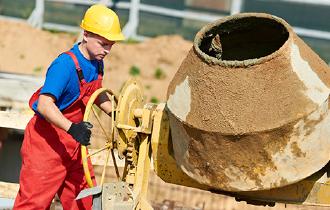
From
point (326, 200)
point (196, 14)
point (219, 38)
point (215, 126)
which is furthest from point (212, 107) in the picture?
point (196, 14)

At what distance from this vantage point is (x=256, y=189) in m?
3.48

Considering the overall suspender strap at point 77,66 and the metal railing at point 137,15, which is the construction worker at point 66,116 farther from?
the metal railing at point 137,15

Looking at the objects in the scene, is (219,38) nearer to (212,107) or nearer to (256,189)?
(212,107)

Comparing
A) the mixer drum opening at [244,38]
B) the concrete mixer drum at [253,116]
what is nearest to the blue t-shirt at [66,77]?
the concrete mixer drum at [253,116]

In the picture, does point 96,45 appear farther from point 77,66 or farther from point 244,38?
point 244,38

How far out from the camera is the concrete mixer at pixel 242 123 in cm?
331

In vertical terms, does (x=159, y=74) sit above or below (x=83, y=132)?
below

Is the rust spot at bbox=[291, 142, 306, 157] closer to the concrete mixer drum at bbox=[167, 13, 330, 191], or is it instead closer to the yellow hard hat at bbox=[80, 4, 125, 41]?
the concrete mixer drum at bbox=[167, 13, 330, 191]

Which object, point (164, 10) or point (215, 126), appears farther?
point (164, 10)

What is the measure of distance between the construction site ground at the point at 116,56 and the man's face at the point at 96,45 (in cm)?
523

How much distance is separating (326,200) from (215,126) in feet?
2.48

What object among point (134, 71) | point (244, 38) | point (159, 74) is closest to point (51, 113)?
point (244, 38)

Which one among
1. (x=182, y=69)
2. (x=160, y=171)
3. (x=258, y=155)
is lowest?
(x=160, y=171)

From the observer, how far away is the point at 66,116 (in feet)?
14.1
